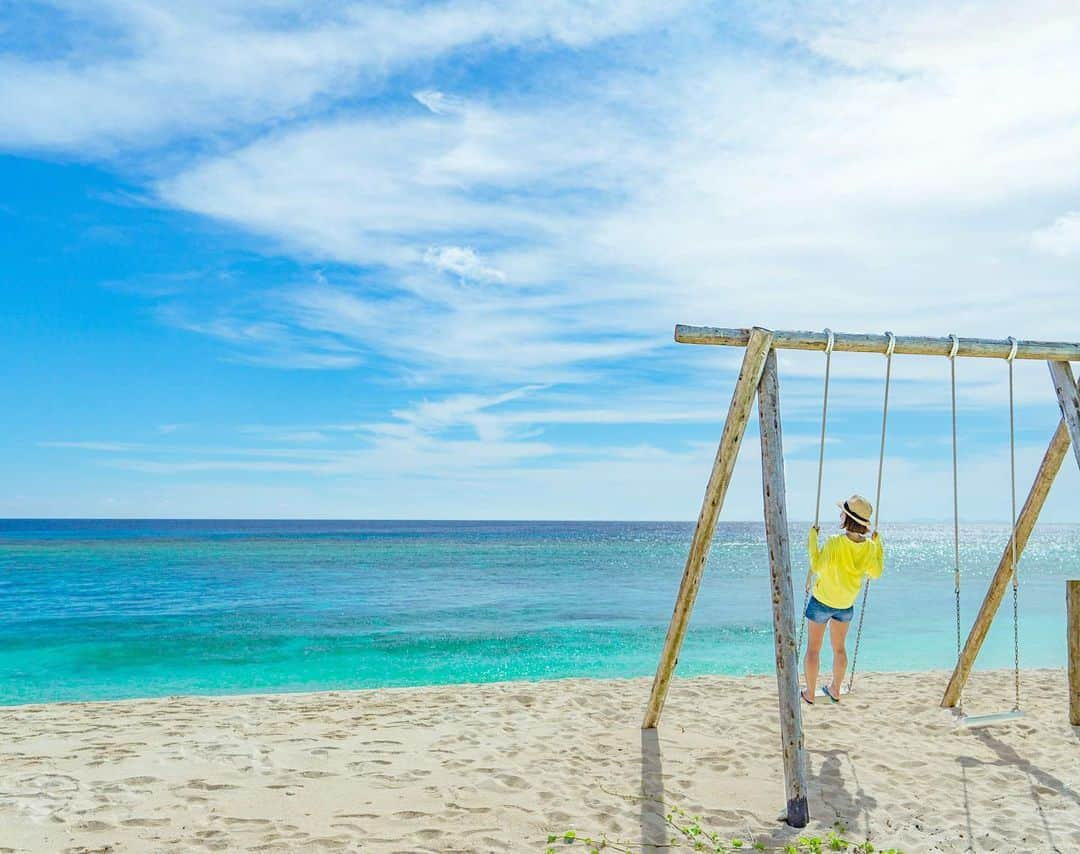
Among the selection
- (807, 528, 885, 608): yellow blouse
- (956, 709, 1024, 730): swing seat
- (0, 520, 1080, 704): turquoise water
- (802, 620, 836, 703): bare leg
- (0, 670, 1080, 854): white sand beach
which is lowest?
(0, 520, 1080, 704): turquoise water

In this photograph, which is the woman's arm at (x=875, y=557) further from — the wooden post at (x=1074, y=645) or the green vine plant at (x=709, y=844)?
the green vine plant at (x=709, y=844)

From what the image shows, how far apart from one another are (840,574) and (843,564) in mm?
72

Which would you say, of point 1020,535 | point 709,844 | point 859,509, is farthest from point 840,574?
point 709,844

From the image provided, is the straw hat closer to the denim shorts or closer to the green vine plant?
the denim shorts

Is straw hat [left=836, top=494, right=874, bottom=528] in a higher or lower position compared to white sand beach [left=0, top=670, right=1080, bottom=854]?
higher

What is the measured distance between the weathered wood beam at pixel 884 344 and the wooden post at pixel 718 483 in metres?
0.14

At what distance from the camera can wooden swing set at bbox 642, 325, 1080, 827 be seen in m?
4.43

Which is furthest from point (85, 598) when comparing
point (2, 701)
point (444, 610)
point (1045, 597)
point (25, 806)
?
point (1045, 597)

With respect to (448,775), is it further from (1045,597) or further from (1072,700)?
(1045,597)

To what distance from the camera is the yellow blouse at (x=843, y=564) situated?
5.44 meters

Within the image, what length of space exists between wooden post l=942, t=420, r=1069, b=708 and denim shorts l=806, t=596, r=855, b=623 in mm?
1140

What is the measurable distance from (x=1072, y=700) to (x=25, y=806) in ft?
23.8

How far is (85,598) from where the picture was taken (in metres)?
22.4

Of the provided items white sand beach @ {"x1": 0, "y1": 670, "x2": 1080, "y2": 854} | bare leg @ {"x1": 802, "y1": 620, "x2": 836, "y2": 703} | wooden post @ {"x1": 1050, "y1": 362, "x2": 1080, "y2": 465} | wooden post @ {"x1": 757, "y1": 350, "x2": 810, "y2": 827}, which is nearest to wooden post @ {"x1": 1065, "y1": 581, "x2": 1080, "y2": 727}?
white sand beach @ {"x1": 0, "y1": 670, "x2": 1080, "y2": 854}
